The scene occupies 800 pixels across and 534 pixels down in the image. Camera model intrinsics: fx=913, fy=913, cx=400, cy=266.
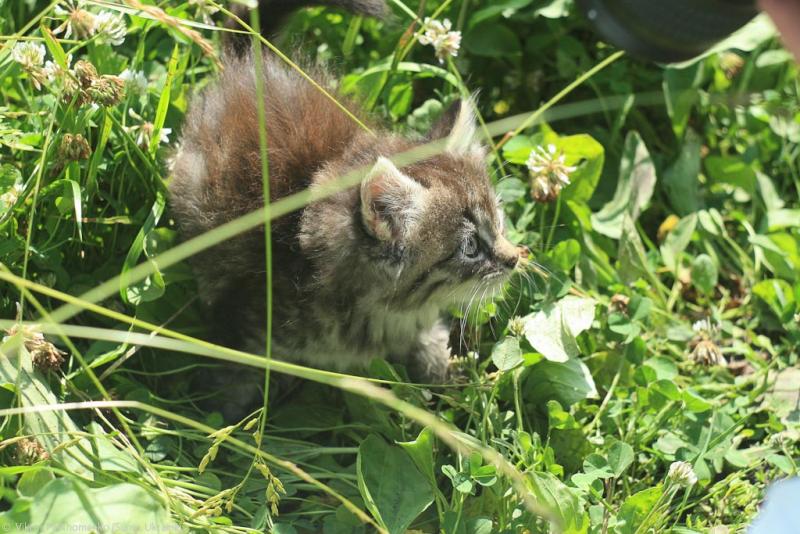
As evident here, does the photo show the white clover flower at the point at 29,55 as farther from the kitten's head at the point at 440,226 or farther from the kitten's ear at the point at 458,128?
the kitten's ear at the point at 458,128

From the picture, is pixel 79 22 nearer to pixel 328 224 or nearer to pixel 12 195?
pixel 12 195

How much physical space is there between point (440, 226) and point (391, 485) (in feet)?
2.91

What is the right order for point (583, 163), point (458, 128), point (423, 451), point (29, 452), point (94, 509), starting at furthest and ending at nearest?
point (583, 163) → point (458, 128) → point (423, 451) → point (29, 452) → point (94, 509)

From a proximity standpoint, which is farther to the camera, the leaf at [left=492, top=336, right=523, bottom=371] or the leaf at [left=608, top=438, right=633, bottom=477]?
the leaf at [left=492, top=336, right=523, bottom=371]

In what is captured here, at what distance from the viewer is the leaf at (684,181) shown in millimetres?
3879

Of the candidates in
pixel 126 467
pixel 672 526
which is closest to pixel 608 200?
pixel 672 526

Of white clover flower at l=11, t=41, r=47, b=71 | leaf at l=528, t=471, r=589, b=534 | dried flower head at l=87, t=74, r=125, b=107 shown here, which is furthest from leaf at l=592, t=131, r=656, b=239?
white clover flower at l=11, t=41, r=47, b=71

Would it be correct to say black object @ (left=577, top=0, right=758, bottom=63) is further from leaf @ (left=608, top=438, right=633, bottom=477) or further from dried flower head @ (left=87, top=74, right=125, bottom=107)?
dried flower head @ (left=87, top=74, right=125, bottom=107)

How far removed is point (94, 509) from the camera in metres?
2.18

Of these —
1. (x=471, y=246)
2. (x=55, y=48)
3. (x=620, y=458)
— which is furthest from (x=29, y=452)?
(x=620, y=458)

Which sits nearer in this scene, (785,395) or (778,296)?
(785,395)

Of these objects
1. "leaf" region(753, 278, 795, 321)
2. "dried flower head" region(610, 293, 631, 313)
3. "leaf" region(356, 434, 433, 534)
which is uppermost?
"leaf" region(356, 434, 433, 534)

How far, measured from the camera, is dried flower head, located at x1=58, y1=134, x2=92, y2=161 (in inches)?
113

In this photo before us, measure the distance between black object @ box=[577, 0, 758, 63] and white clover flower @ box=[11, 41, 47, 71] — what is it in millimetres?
1763
